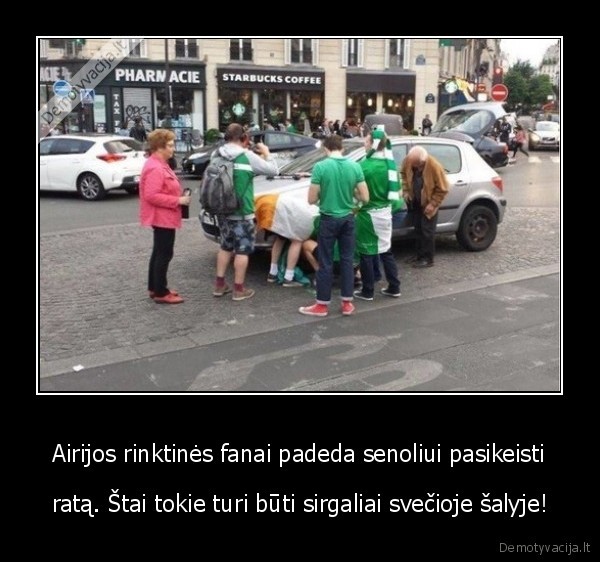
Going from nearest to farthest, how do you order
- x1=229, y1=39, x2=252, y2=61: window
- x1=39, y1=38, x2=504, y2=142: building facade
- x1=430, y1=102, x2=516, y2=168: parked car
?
1. x1=430, y1=102, x2=516, y2=168: parked car
2. x1=39, y1=38, x2=504, y2=142: building facade
3. x1=229, y1=39, x2=252, y2=61: window

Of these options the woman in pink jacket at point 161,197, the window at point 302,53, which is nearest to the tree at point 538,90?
the window at point 302,53

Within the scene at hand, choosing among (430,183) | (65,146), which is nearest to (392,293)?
(430,183)

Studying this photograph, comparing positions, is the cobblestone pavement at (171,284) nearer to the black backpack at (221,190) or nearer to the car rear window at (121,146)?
the black backpack at (221,190)

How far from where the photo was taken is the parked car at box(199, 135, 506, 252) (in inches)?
334

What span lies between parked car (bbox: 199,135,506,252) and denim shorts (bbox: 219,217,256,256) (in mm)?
1273

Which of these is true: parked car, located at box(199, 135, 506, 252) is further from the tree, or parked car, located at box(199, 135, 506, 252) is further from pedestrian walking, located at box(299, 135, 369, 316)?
the tree

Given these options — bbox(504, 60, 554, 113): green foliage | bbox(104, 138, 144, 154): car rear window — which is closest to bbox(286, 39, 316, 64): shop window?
bbox(104, 138, 144, 154): car rear window

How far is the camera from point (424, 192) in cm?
807

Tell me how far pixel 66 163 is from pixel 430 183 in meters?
9.96

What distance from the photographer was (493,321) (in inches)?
251

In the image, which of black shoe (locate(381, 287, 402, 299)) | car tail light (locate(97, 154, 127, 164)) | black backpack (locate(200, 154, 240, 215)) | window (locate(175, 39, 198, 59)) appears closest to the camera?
black backpack (locate(200, 154, 240, 215))

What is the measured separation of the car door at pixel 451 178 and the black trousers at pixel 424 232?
634 mm

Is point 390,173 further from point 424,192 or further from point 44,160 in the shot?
point 44,160

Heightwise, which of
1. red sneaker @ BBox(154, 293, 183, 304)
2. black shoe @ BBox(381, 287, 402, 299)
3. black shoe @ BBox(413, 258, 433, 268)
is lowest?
red sneaker @ BBox(154, 293, 183, 304)
